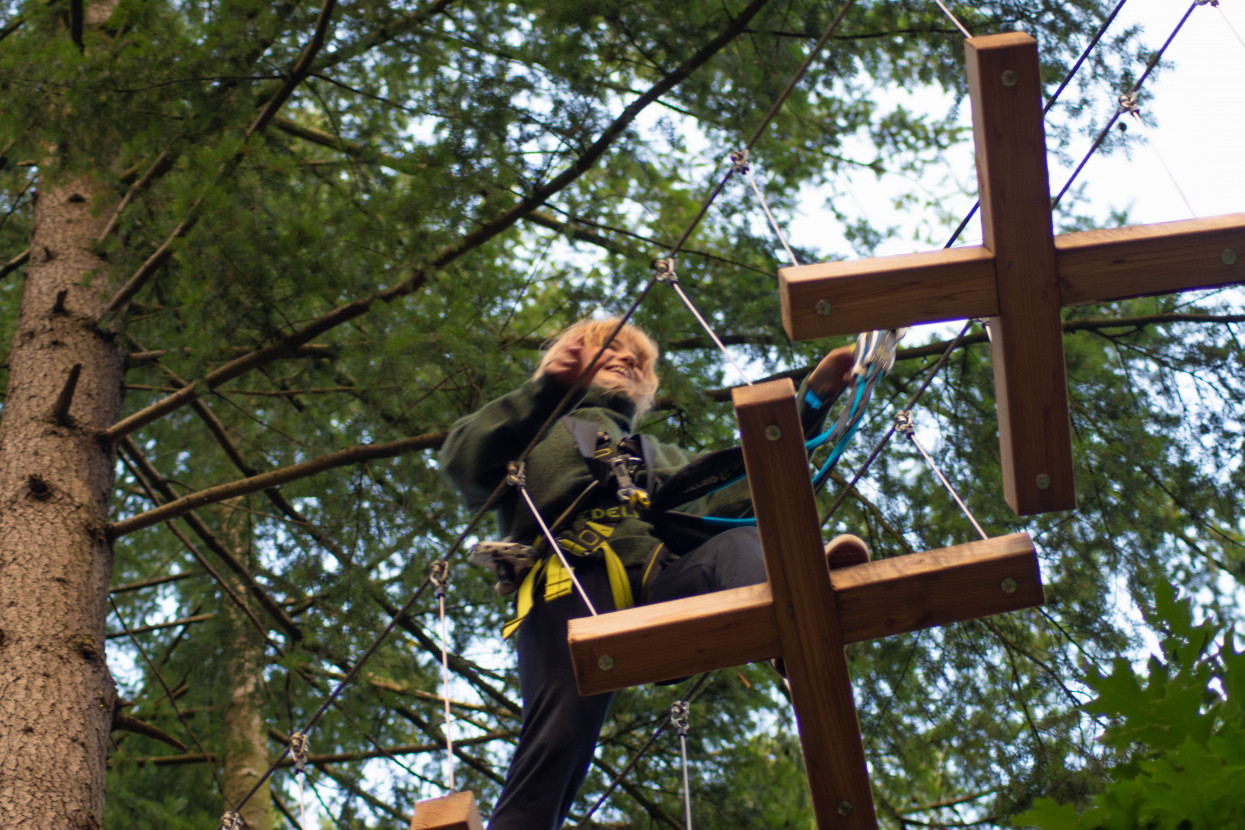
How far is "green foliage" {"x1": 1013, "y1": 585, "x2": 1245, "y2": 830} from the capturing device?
4.27 feet

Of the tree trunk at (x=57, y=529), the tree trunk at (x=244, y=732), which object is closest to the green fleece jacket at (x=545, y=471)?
the tree trunk at (x=57, y=529)

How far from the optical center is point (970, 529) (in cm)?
393

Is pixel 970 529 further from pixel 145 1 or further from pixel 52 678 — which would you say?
pixel 145 1

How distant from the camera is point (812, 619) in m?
1.81

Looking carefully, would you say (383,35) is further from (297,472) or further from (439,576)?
(439,576)

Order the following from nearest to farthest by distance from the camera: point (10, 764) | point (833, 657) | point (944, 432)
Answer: point (833, 657), point (10, 764), point (944, 432)

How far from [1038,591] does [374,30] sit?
2739 mm

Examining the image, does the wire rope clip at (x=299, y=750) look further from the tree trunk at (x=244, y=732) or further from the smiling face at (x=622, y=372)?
the tree trunk at (x=244, y=732)

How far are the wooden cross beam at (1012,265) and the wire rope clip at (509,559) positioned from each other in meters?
0.92

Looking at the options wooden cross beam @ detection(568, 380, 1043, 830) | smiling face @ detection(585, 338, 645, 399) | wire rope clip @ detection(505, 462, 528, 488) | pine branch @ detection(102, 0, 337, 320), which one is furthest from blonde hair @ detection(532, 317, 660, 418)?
pine branch @ detection(102, 0, 337, 320)

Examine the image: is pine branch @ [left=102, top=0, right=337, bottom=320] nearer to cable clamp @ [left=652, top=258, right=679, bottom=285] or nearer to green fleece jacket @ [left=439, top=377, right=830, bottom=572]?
green fleece jacket @ [left=439, top=377, right=830, bottom=572]

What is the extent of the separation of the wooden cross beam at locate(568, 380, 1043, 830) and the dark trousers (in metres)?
0.37

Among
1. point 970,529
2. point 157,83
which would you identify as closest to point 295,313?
point 157,83

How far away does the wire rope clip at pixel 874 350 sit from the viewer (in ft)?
7.32
